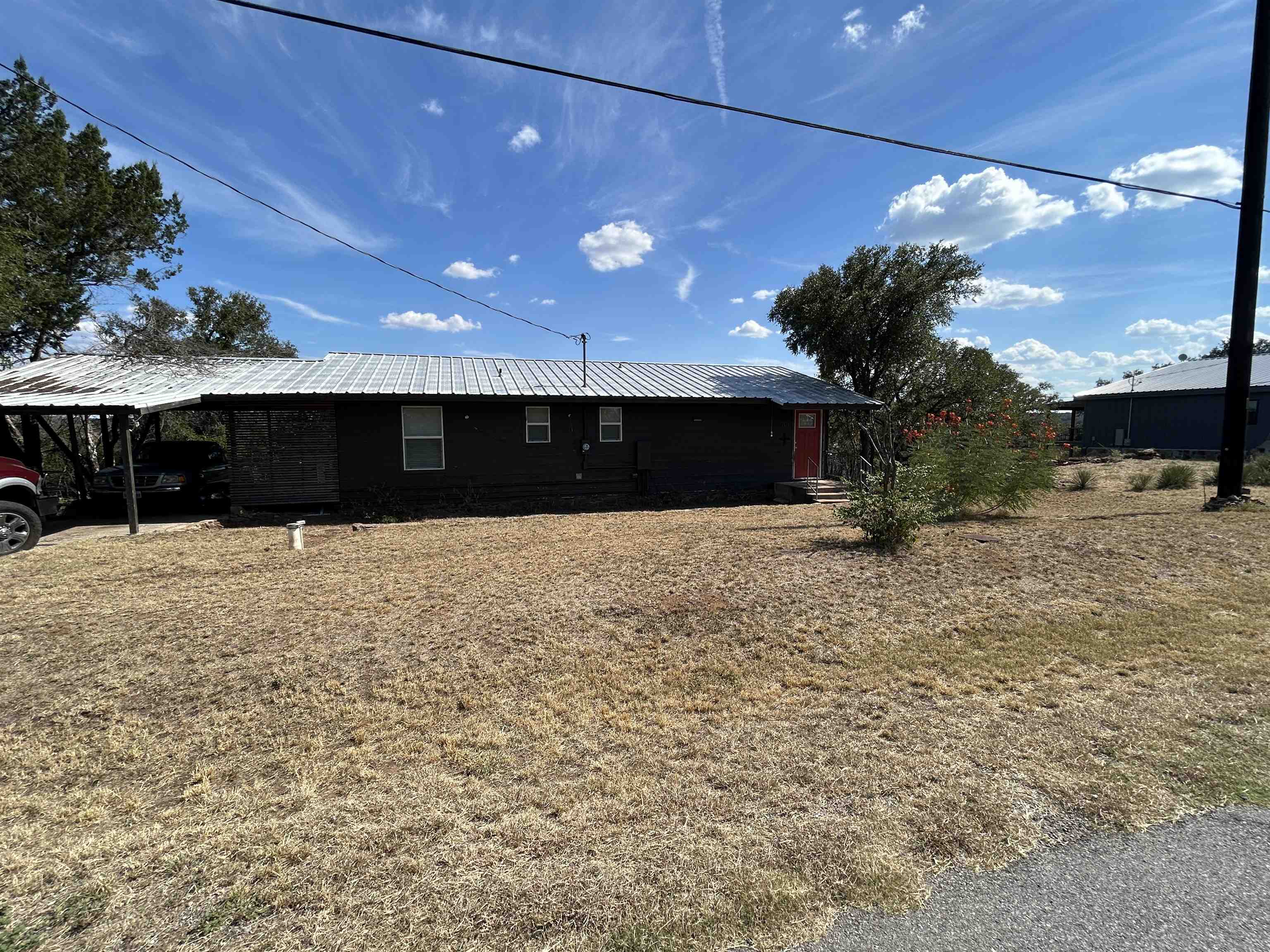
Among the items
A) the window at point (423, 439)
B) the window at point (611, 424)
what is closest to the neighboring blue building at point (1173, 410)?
the window at point (611, 424)

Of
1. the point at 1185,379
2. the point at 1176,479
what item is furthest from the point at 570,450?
the point at 1185,379

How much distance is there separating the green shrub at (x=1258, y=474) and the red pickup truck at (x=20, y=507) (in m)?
22.2

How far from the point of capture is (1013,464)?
9.04m

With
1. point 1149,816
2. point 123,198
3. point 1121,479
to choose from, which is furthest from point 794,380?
point 123,198

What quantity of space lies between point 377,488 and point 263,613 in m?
6.63

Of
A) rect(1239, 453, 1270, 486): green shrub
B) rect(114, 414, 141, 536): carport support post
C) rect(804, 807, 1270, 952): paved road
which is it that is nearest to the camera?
rect(804, 807, 1270, 952): paved road

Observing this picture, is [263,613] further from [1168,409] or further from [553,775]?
[1168,409]

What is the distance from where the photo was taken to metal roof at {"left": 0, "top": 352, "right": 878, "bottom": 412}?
383 inches

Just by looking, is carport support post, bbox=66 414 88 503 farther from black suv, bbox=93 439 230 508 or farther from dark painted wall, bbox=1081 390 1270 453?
dark painted wall, bbox=1081 390 1270 453

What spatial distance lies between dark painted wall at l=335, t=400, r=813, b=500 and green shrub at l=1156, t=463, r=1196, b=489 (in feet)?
27.6

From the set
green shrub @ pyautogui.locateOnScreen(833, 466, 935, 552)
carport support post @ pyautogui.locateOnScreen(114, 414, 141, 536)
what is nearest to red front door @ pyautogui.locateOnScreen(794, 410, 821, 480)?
green shrub @ pyautogui.locateOnScreen(833, 466, 935, 552)

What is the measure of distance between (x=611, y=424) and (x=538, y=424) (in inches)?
68.3

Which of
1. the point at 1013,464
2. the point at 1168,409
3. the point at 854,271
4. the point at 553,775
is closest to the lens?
the point at 553,775

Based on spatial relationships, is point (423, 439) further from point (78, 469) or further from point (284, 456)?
point (78, 469)
